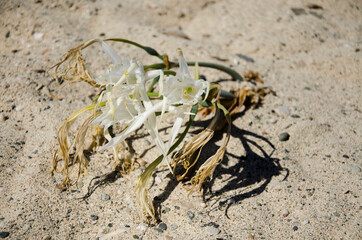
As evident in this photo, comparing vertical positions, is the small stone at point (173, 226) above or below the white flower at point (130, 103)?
below

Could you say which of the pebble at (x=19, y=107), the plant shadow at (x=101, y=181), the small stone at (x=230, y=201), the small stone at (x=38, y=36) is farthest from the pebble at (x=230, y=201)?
the small stone at (x=38, y=36)

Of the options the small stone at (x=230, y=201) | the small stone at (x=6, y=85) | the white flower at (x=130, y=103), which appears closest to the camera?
the white flower at (x=130, y=103)

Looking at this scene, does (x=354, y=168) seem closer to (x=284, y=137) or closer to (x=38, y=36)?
(x=284, y=137)

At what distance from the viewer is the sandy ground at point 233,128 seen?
1.36 meters

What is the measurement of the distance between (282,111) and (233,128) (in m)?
0.34

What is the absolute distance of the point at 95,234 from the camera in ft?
4.35

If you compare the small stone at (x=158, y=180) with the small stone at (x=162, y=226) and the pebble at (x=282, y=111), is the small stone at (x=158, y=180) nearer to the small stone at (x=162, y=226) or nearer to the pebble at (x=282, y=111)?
the small stone at (x=162, y=226)

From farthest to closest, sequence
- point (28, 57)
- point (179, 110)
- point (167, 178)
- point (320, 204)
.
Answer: point (28, 57) → point (167, 178) → point (320, 204) → point (179, 110)

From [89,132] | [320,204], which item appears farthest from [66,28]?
[320,204]

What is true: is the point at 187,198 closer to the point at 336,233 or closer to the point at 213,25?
the point at 336,233

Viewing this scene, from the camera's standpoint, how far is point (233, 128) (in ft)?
6.04

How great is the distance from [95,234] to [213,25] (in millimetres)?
2044

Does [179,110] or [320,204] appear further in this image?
[320,204]

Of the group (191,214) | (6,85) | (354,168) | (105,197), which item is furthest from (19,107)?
(354,168)
